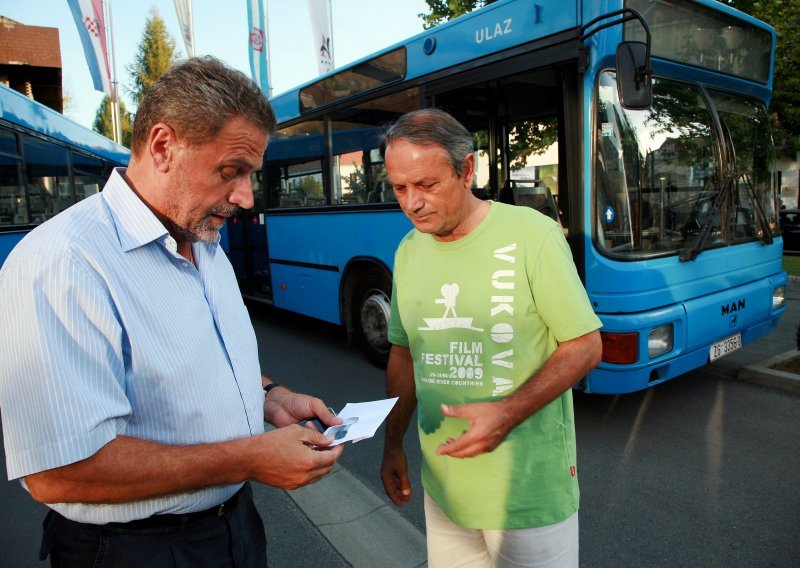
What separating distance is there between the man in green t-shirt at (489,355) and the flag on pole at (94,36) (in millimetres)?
18891

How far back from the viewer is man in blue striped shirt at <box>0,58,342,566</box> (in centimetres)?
108

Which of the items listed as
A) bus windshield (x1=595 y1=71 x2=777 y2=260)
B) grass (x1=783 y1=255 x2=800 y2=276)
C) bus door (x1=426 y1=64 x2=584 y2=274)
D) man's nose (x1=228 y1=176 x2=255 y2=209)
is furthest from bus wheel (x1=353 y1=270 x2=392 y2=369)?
grass (x1=783 y1=255 x2=800 y2=276)

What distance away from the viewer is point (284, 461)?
1.29 meters

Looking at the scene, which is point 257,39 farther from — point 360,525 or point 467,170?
point 467,170

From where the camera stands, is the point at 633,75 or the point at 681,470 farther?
the point at 681,470

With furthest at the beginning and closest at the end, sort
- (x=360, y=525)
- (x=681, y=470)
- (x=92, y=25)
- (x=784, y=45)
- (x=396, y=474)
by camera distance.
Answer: (x=92, y=25) < (x=784, y=45) < (x=681, y=470) < (x=360, y=525) < (x=396, y=474)

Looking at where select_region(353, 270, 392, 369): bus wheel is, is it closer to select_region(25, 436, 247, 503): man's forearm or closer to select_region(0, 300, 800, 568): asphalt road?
select_region(0, 300, 800, 568): asphalt road

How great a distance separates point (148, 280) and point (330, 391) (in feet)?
14.3

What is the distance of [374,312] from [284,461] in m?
4.93

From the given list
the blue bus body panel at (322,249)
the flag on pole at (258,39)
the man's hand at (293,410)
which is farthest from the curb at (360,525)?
the flag on pole at (258,39)

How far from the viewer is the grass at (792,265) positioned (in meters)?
12.0

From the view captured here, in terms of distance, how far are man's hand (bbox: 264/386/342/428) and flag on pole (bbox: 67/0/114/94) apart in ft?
62.2

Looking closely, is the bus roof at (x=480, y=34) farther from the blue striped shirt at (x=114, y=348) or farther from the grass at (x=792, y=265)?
the grass at (x=792, y=265)

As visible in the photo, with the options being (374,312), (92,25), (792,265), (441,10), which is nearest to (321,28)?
(441,10)
